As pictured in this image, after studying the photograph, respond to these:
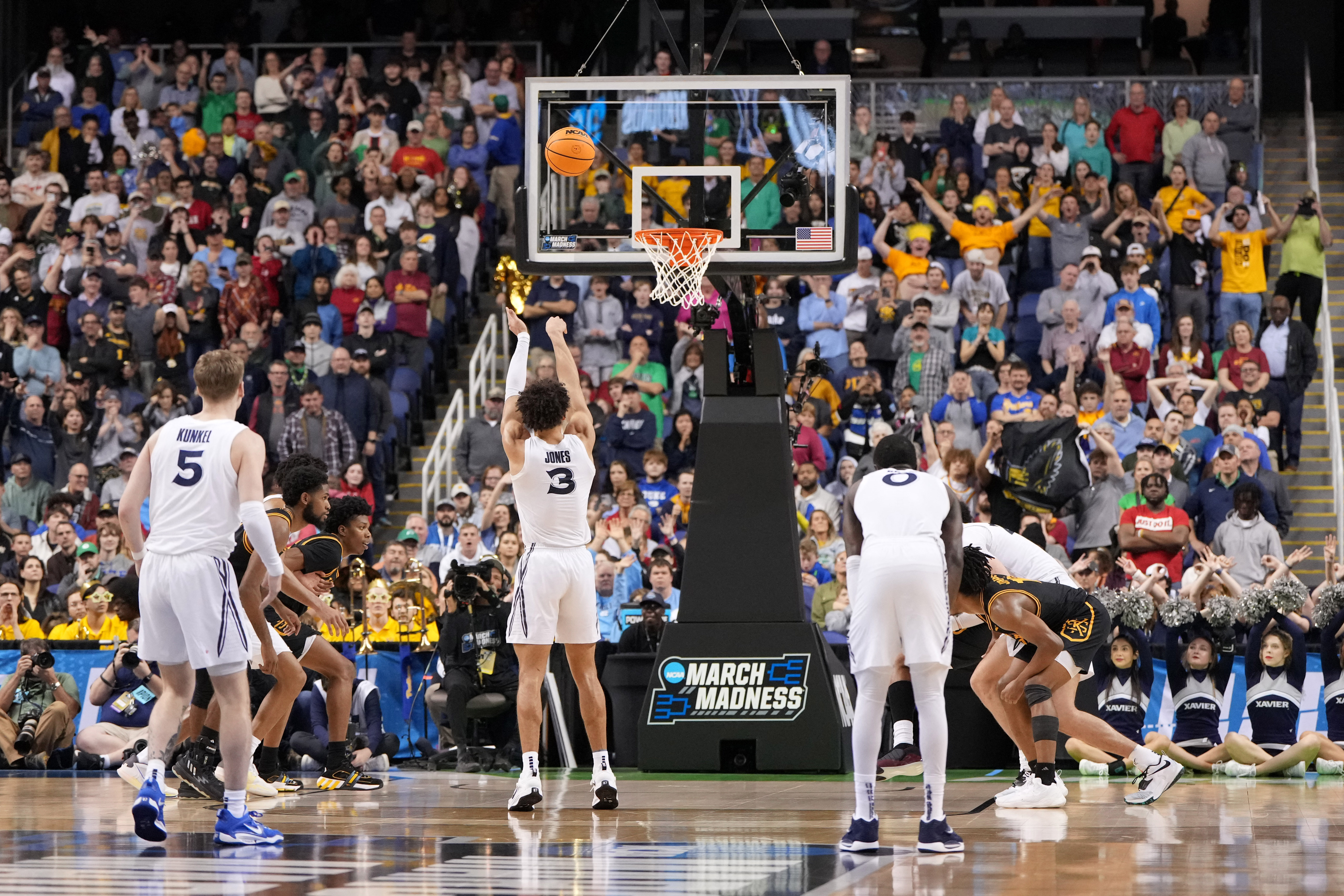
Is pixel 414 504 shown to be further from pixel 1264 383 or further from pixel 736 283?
pixel 1264 383

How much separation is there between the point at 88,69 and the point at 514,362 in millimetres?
16146

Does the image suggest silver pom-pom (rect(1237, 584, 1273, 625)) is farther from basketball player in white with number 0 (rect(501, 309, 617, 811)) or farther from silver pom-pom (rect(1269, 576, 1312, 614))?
basketball player in white with number 0 (rect(501, 309, 617, 811))

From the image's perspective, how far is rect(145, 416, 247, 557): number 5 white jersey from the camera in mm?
8188

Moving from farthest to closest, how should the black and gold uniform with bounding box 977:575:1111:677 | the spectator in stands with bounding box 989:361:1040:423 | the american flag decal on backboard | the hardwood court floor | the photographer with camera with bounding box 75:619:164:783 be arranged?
1. the spectator in stands with bounding box 989:361:1040:423
2. the photographer with camera with bounding box 75:619:164:783
3. the american flag decal on backboard
4. the black and gold uniform with bounding box 977:575:1111:677
5. the hardwood court floor

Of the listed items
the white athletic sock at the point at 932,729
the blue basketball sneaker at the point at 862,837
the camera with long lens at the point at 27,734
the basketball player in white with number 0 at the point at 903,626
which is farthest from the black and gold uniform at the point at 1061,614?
the camera with long lens at the point at 27,734

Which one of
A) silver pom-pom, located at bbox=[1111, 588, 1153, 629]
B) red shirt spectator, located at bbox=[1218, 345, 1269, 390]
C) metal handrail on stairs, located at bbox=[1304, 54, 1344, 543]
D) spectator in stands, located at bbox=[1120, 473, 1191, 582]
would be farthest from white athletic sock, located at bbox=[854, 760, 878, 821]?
red shirt spectator, located at bbox=[1218, 345, 1269, 390]

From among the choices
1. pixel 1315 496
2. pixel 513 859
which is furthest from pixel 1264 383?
pixel 513 859

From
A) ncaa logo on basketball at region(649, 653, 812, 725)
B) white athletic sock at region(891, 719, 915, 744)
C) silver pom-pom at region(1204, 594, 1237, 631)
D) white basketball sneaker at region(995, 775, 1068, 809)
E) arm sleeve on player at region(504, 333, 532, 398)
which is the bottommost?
white basketball sneaker at region(995, 775, 1068, 809)

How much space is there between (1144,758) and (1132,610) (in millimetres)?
3201

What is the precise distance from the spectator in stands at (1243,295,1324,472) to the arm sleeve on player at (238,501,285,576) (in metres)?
12.5

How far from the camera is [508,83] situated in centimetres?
2267

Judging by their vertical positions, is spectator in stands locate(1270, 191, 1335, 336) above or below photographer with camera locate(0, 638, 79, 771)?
above

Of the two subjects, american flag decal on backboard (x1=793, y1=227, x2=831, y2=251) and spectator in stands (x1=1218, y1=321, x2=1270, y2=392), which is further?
spectator in stands (x1=1218, y1=321, x2=1270, y2=392)

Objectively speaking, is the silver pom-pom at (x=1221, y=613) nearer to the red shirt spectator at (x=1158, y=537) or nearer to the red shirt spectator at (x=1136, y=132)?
the red shirt spectator at (x=1158, y=537)
